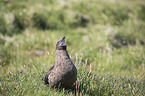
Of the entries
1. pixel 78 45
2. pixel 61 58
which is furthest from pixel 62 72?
pixel 78 45

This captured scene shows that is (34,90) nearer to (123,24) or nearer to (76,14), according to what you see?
(76,14)

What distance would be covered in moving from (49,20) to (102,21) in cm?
289

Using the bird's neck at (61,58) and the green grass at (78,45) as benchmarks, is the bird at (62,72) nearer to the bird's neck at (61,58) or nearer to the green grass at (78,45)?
the bird's neck at (61,58)

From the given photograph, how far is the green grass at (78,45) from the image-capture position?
2.84m

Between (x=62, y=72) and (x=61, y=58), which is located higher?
(x=61, y=58)

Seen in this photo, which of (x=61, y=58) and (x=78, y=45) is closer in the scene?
(x=61, y=58)

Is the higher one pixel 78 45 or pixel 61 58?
pixel 61 58

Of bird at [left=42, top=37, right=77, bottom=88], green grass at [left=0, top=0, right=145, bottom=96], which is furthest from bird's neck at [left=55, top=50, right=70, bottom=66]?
green grass at [left=0, top=0, right=145, bottom=96]

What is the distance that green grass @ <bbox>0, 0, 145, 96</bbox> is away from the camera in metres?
2.84

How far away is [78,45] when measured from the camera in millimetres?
6562

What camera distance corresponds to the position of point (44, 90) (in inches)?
99.0

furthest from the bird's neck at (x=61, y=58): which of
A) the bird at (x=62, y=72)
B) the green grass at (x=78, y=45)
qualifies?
the green grass at (x=78, y=45)

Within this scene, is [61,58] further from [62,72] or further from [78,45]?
[78,45]

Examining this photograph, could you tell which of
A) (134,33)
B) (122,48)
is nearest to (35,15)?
(122,48)
